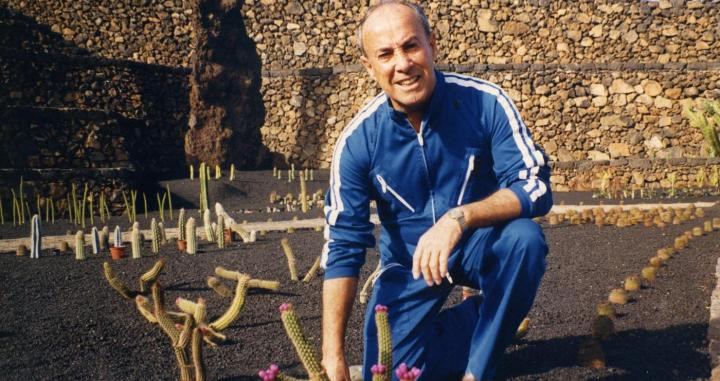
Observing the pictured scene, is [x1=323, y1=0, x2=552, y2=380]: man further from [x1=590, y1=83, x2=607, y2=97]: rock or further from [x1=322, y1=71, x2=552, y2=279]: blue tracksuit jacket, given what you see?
[x1=590, y1=83, x2=607, y2=97]: rock

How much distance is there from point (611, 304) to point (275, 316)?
1.98 meters

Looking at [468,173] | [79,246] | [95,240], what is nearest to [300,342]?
[468,173]

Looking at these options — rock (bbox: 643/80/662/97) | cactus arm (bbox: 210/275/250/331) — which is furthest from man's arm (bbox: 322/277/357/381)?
rock (bbox: 643/80/662/97)

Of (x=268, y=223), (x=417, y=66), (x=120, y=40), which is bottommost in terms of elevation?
(x=268, y=223)

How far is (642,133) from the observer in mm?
14938

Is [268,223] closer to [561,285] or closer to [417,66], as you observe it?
[561,285]

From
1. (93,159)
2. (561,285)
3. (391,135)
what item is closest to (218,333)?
(391,135)

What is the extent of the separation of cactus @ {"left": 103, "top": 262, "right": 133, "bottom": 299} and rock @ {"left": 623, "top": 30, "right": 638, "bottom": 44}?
1396 cm

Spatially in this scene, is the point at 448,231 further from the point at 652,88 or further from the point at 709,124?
the point at 652,88

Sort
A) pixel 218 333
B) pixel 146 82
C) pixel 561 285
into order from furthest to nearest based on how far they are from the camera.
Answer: pixel 146 82, pixel 561 285, pixel 218 333

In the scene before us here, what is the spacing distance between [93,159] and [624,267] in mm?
8708

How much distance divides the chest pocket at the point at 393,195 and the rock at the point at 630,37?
14270mm

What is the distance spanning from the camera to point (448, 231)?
2244mm

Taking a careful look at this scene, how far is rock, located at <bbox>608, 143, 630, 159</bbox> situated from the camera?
48.9 ft
